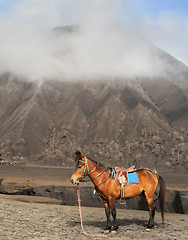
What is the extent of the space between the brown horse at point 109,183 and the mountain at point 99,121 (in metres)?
53.2

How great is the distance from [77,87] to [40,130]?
84.9 ft

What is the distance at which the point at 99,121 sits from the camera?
276 ft

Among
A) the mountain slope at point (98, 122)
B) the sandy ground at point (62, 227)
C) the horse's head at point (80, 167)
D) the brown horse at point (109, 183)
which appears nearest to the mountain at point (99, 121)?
the mountain slope at point (98, 122)

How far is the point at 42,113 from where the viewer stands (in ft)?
292

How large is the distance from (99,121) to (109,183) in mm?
75653

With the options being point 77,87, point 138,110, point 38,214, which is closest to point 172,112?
point 138,110

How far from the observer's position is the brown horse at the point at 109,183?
8.52 meters

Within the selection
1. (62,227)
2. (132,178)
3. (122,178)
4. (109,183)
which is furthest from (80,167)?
(62,227)

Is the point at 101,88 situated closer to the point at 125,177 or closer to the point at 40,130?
the point at 40,130

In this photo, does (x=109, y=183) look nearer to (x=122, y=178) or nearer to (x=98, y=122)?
(x=122, y=178)

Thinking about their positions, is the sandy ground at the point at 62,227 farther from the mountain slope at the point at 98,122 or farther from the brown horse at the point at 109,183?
the mountain slope at the point at 98,122

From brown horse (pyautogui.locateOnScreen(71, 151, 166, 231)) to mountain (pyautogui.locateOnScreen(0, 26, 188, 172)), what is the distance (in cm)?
5318

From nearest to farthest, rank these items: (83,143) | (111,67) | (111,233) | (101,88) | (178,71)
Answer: (111,233) < (83,143) < (101,88) < (111,67) < (178,71)

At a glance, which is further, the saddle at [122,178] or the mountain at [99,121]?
the mountain at [99,121]
